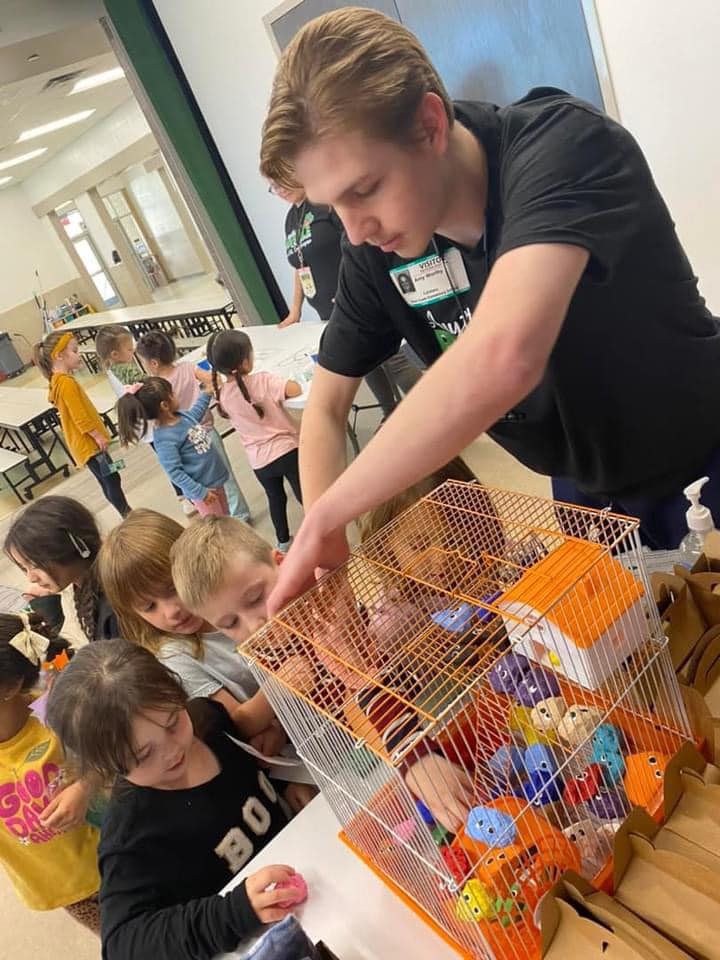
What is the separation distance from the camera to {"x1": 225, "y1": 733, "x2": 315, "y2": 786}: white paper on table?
3.71ft

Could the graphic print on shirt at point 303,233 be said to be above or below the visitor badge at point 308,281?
above

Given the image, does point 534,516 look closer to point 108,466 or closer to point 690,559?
point 690,559

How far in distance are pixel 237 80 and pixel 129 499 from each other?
8.88ft

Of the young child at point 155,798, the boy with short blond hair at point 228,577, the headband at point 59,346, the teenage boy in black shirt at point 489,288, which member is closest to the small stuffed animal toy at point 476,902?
the teenage boy in black shirt at point 489,288

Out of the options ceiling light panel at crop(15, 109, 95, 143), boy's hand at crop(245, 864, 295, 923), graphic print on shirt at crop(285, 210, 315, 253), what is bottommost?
boy's hand at crop(245, 864, 295, 923)

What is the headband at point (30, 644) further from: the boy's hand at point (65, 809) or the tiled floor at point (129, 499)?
the tiled floor at point (129, 499)

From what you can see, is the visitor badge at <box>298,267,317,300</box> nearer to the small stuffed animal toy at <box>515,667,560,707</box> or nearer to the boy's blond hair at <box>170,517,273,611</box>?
the boy's blond hair at <box>170,517,273,611</box>

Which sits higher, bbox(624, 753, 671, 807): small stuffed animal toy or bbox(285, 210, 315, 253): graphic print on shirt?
bbox(285, 210, 315, 253): graphic print on shirt

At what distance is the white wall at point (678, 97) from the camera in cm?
188

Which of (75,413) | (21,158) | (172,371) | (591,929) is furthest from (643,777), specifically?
(21,158)

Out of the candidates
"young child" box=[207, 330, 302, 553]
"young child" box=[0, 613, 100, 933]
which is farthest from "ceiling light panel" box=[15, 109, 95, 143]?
"young child" box=[0, 613, 100, 933]

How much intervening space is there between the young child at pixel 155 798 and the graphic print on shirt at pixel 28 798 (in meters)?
0.31

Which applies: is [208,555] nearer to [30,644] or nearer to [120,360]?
[30,644]

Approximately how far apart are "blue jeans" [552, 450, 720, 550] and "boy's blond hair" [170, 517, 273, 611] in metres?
0.55
